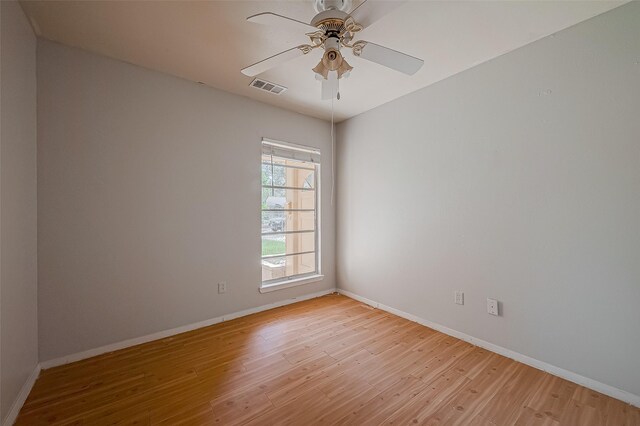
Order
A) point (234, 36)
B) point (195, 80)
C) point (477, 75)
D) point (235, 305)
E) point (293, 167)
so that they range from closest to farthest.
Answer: point (234, 36)
point (477, 75)
point (195, 80)
point (235, 305)
point (293, 167)

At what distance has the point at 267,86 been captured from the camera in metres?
2.69

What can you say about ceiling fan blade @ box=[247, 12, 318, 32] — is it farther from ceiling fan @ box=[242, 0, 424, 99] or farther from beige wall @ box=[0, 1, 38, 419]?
beige wall @ box=[0, 1, 38, 419]

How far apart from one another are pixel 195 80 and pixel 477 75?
2.67 m

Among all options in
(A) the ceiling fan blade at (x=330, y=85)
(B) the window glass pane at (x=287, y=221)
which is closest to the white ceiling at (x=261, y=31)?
(A) the ceiling fan blade at (x=330, y=85)

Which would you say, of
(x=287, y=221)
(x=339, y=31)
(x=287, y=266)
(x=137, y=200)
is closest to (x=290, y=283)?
(x=287, y=266)

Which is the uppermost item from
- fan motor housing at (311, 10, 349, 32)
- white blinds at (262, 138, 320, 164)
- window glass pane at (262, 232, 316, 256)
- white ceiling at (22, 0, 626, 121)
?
white ceiling at (22, 0, 626, 121)

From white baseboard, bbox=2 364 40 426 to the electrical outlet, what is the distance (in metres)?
3.31

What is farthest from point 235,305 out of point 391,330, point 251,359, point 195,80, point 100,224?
point 195,80

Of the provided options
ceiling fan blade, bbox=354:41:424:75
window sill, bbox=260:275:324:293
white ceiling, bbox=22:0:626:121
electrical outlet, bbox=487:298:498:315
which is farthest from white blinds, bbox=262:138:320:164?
electrical outlet, bbox=487:298:498:315

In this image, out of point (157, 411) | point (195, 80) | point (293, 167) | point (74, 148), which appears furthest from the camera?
point (293, 167)

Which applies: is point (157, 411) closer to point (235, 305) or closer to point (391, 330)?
point (235, 305)

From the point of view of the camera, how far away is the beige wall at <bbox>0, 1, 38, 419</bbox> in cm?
144

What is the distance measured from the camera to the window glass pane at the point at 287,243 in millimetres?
3271

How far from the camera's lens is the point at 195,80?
8.60ft
